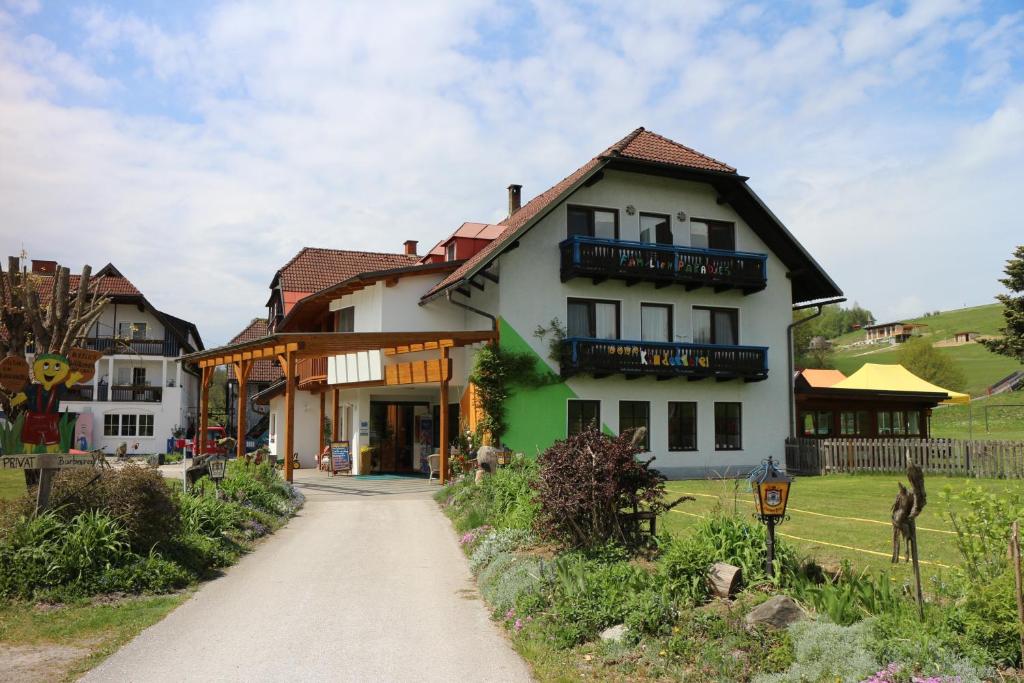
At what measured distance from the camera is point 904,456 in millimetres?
24297

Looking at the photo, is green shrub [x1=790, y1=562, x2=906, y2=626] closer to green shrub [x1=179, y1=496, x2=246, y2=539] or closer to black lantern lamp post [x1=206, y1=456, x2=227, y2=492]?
green shrub [x1=179, y1=496, x2=246, y2=539]

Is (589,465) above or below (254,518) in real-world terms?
above

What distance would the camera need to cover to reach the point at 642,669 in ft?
20.9

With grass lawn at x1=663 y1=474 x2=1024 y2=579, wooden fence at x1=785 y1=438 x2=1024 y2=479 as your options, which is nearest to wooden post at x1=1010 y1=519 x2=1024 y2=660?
grass lawn at x1=663 y1=474 x2=1024 y2=579

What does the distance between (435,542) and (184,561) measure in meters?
4.15

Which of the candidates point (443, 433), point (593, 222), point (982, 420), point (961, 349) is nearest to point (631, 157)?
point (593, 222)

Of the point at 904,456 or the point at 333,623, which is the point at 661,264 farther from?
the point at 333,623

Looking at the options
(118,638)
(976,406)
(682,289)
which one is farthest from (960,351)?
(118,638)

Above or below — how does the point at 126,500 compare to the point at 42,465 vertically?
below

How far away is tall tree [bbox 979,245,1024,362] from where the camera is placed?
37.4 meters

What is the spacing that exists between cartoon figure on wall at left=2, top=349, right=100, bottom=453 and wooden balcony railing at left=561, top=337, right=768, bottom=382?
13597 millimetres

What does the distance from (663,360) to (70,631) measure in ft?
58.2

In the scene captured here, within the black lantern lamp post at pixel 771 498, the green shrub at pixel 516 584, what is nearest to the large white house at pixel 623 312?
the green shrub at pixel 516 584

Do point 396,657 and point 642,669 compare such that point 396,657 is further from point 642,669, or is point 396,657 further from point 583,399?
point 583,399
